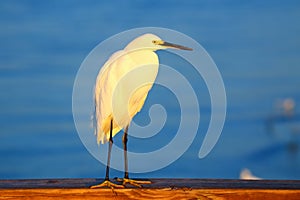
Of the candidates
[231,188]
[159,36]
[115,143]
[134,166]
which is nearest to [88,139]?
[134,166]

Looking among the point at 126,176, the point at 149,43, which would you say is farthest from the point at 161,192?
the point at 149,43

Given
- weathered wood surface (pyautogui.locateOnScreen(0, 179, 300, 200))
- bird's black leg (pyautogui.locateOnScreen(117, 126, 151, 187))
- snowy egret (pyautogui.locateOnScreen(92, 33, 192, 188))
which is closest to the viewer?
weathered wood surface (pyautogui.locateOnScreen(0, 179, 300, 200))

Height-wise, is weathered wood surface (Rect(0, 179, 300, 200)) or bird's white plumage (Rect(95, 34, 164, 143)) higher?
bird's white plumage (Rect(95, 34, 164, 143))

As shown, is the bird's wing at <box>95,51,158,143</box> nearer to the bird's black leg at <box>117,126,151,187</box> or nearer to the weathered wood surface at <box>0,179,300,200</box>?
the bird's black leg at <box>117,126,151,187</box>

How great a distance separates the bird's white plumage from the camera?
2172 millimetres

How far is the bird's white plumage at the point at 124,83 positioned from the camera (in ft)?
7.13

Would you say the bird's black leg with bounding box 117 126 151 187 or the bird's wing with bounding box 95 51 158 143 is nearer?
the bird's black leg with bounding box 117 126 151 187

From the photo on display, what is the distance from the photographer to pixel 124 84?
91.0 inches

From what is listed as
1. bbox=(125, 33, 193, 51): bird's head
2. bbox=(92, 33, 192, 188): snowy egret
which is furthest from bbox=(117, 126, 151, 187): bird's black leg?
bbox=(125, 33, 193, 51): bird's head

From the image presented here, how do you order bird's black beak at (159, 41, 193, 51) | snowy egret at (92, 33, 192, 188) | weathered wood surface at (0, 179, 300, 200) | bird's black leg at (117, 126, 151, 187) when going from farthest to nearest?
snowy egret at (92, 33, 192, 188) < bird's black beak at (159, 41, 193, 51) < bird's black leg at (117, 126, 151, 187) < weathered wood surface at (0, 179, 300, 200)

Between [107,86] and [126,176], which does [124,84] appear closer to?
[107,86]

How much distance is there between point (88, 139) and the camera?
2039 mm

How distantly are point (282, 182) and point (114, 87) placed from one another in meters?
0.85

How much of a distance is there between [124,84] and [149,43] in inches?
8.4
